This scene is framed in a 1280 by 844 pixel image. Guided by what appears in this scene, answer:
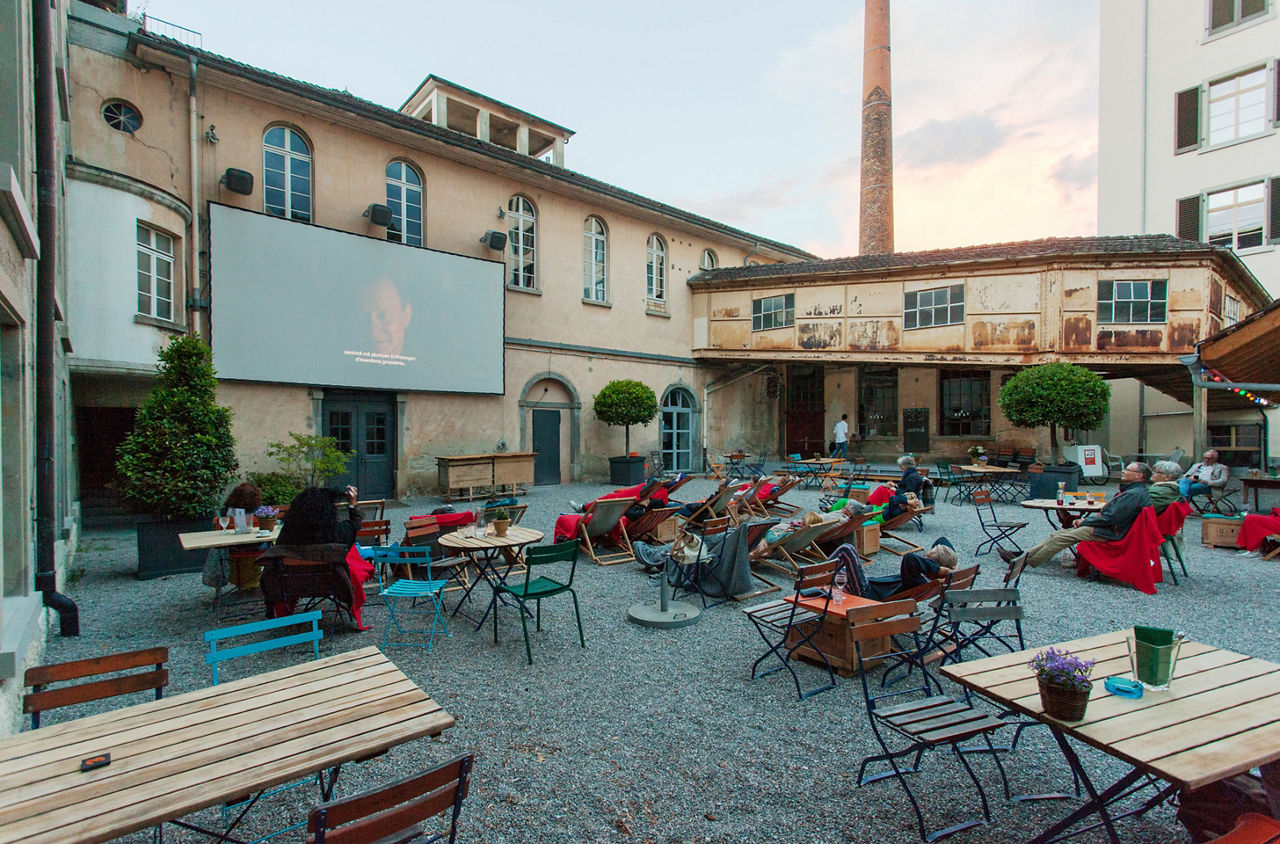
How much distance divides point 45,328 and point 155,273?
5.78 m

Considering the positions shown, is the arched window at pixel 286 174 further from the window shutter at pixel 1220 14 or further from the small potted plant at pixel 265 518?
the window shutter at pixel 1220 14

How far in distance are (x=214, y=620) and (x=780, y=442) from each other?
19.2 m

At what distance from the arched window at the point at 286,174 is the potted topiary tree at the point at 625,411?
7.67 meters

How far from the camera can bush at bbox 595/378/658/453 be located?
16.0 meters

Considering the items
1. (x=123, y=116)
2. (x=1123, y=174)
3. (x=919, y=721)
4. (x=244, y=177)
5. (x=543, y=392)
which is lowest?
(x=919, y=721)

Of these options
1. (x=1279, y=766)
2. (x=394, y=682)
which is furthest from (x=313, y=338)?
(x=1279, y=766)

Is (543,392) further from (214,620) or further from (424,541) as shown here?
(214,620)

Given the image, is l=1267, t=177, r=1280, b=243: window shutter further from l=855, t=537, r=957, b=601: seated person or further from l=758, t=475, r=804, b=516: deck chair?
l=855, t=537, r=957, b=601: seated person

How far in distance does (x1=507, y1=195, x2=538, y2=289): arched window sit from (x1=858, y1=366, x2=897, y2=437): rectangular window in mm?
12090

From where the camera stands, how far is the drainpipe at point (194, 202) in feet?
34.1

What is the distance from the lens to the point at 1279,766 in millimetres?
2107

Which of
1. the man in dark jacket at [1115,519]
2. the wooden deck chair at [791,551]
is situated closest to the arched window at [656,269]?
the wooden deck chair at [791,551]

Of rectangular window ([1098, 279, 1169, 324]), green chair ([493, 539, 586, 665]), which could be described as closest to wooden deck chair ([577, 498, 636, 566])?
green chair ([493, 539, 586, 665])

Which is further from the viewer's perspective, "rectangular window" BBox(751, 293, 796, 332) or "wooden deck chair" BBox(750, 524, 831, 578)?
"rectangular window" BBox(751, 293, 796, 332)
